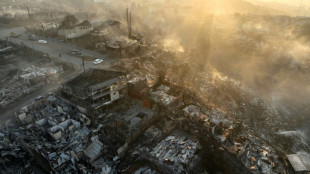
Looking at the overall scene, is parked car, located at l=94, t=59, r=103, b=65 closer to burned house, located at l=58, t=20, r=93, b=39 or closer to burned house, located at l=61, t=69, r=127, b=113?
burned house, located at l=61, t=69, r=127, b=113

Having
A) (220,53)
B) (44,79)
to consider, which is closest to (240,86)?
(220,53)

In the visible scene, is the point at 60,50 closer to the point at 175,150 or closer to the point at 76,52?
the point at 76,52

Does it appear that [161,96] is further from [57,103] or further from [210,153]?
[57,103]

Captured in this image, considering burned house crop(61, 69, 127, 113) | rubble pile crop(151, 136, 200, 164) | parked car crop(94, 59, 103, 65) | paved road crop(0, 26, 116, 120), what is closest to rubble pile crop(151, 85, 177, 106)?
burned house crop(61, 69, 127, 113)

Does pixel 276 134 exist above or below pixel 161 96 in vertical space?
below

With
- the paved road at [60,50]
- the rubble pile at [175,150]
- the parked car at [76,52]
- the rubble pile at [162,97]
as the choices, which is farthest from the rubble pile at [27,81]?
the rubble pile at [175,150]

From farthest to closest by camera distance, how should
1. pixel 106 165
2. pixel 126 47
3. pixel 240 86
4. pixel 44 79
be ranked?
pixel 126 47, pixel 240 86, pixel 44 79, pixel 106 165

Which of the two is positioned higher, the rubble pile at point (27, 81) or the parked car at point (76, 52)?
the parked car at point (76, 52)

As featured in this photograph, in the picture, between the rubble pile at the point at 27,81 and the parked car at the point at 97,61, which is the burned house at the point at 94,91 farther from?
the parked car at the point at 97,61
